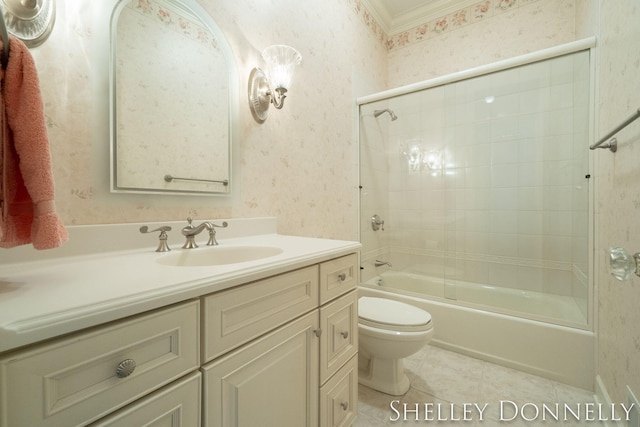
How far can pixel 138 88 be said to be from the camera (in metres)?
0.91

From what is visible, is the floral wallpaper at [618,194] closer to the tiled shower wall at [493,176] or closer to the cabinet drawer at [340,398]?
the tiled shower wall at [493,176]

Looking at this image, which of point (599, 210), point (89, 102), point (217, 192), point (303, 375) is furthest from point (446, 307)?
point (89, 102)

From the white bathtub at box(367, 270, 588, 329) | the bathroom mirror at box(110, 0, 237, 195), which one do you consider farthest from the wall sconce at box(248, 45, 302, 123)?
the white bathtub at box(367, 270, 588, 329)

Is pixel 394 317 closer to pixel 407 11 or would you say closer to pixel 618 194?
pixel 618 194

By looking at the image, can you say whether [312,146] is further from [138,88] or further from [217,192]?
[138,88]

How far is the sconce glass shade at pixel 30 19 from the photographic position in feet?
2.22

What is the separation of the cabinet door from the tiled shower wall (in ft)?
5.02

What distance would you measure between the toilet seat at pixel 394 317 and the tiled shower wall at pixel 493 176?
0.86 meters

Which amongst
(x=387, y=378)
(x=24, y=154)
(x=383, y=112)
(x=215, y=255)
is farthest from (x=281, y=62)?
(x=387, y=378)

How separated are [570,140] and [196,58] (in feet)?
7.31

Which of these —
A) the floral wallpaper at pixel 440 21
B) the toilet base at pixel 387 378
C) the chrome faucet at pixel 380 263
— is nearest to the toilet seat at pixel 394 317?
the toilet base at pixel 387 378

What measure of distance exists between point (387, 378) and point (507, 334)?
0.80 m

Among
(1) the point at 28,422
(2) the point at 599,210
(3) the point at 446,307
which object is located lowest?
(3) the point at 446,307

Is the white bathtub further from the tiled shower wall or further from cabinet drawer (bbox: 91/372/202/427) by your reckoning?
cabinet drawer (bbox: 91/372/202/427)
